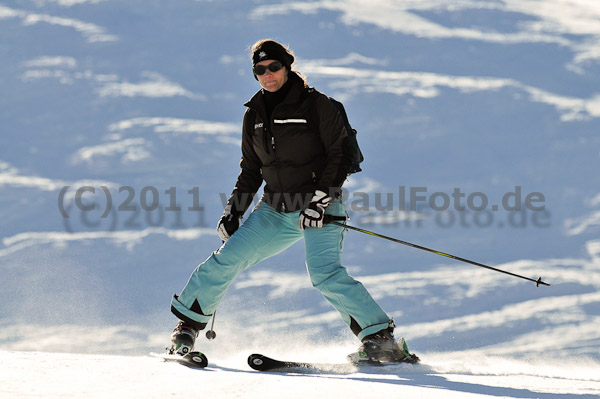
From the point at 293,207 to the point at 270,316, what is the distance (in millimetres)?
25619

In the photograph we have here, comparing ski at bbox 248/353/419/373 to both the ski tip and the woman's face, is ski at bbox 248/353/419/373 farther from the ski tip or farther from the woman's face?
the woman's face

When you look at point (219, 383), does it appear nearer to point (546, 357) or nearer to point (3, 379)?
point (3, 379)

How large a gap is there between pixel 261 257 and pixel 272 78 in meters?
1.09

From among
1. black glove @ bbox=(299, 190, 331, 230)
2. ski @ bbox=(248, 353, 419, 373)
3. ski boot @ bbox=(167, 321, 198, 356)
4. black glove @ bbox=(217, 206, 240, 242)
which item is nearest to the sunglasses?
black glove @ bbox=(299, 190, 331, 230)

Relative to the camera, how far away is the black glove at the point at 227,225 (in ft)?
16.4

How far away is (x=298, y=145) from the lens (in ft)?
15.6

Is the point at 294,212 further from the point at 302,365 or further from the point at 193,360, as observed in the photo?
the point at 193,360

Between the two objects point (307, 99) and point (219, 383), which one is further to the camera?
point (307, 99)

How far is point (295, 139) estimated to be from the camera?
4.75 meters

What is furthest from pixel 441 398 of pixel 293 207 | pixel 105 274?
pixel 105 274

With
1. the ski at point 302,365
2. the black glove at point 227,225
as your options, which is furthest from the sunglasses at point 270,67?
the ski at point 302,365

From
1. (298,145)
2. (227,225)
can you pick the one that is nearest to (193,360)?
(227,225)

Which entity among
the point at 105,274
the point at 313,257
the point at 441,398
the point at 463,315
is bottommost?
the point at 441,398

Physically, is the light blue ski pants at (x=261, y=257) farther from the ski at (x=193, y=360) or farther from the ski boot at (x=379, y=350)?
the ski at (x=193, y=360)
